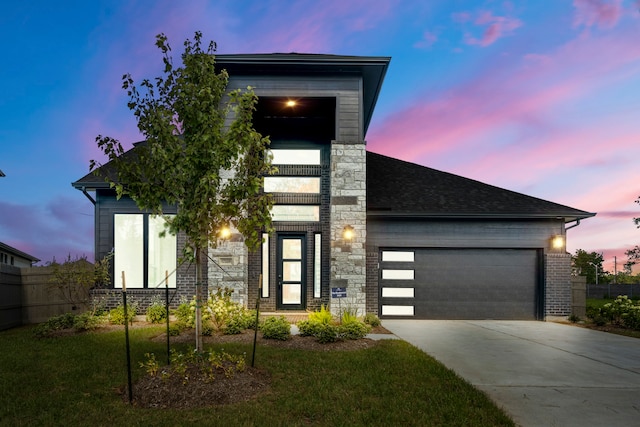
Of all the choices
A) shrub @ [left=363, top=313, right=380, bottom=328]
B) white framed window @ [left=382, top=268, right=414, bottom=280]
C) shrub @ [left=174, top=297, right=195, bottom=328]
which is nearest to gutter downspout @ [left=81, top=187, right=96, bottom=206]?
shrub @ [left=174, top=297, right=195, bottom=328]

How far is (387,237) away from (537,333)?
4855 mm

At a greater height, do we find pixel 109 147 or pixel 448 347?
pixel 109 147

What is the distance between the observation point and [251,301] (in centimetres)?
1193

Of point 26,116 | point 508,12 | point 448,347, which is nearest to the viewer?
point 448,347

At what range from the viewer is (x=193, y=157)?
534 centimetres

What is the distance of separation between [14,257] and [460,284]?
3116 centimetres

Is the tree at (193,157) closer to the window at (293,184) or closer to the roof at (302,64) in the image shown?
the roof at (302,64)

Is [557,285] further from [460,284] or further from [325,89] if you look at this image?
[325,89]

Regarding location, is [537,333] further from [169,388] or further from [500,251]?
[169,388]

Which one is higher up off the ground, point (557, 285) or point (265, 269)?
point (265, 269)

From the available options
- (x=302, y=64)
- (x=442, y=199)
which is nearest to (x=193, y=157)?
(x=302, y=64)

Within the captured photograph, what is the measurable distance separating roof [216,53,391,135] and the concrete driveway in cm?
742

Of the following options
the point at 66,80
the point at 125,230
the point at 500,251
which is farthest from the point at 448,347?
the point at 66,80

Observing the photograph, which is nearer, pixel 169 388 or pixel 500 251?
pixel 169 388
